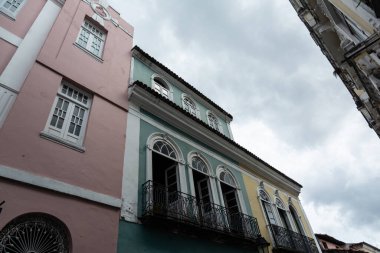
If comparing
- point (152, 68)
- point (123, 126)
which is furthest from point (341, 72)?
point (123, 126)

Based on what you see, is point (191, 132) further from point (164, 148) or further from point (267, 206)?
point (267, 206)

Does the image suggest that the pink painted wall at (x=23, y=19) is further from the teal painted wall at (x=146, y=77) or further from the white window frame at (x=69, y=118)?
the teal painted wall at (x=146, y=77)

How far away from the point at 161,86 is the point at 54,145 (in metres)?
6.01

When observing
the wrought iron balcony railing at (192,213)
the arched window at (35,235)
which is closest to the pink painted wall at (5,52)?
the arched window at (35,235)

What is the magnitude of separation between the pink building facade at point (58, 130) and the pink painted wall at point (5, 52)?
0.02 m

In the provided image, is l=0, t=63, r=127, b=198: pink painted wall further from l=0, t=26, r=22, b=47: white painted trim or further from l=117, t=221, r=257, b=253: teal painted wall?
l=0, t=26, r=22, b=47: white painted trim

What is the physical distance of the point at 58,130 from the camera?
608 cm

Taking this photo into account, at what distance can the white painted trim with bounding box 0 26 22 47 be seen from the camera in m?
6.77

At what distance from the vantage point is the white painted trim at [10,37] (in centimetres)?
677

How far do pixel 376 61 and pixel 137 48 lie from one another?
786 centimetres

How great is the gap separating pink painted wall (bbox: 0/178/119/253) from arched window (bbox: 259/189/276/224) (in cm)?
762

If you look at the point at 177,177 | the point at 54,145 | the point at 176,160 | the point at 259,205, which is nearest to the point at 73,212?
the point at 54,145

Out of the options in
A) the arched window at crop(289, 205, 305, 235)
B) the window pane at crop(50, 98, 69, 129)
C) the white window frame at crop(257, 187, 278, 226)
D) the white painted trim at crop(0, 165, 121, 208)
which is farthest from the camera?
the arched window at crop(289, 205, 305, 235)

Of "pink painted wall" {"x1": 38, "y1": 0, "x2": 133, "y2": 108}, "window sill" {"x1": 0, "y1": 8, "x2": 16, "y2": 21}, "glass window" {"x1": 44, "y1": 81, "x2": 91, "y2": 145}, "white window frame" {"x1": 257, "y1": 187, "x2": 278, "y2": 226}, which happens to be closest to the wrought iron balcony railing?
"white window frame" {"x1": 257, "y1": 187, "x2": 278, "y2": 226}
